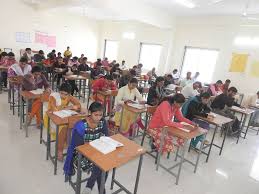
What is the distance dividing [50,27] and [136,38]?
14.3 feet

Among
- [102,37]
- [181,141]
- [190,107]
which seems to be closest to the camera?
[181,141]

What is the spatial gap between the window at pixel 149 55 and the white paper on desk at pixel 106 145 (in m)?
8.03

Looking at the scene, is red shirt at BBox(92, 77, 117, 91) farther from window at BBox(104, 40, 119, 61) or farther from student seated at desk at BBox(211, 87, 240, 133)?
window at BBox(104, 40, 119, 61)

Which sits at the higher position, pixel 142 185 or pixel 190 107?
pixel 190 107

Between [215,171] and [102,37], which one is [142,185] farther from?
[102,37]

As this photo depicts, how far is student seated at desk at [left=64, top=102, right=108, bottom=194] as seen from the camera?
1.98m

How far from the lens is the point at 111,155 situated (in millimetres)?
1776

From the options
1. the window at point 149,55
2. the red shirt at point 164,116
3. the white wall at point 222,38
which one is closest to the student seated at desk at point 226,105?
the red shirt at point 164,116

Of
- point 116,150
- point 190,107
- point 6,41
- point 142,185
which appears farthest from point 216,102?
point 6,41

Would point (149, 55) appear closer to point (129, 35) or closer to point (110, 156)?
point (129, 35)

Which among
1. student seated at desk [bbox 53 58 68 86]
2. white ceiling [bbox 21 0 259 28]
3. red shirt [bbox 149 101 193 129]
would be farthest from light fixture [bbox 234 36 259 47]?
student seated at desk [bbox 53 58 68 86]

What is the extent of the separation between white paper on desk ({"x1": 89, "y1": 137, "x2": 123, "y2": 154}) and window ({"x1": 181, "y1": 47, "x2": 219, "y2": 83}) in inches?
275

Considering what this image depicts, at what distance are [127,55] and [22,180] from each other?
9.28m

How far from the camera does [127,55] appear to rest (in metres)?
11.0
